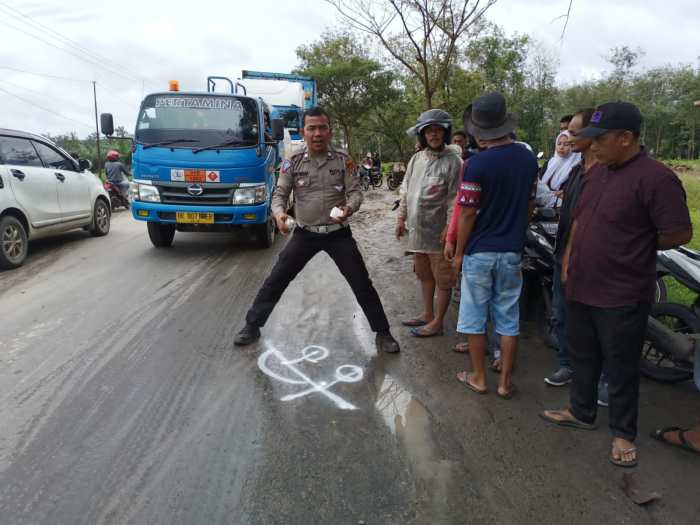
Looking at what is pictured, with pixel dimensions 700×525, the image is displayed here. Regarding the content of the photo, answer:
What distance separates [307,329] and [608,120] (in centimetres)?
289

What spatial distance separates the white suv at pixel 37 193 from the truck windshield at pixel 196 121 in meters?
1.52

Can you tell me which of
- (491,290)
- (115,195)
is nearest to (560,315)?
(491,290)

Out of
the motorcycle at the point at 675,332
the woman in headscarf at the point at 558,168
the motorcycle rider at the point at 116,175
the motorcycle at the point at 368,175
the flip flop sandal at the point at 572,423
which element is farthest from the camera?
the motorcycle at the point at 368,175

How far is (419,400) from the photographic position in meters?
3.29

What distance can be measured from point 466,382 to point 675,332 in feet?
4.38

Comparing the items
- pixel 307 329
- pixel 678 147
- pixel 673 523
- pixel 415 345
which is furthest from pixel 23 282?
pixel 678 147

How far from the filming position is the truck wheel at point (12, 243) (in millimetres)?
6453

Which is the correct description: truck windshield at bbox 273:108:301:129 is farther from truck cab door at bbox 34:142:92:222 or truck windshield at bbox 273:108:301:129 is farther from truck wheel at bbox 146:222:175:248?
truck wheel at bbox 146:222:175:248

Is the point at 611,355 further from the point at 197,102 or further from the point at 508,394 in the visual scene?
the point at 197,102

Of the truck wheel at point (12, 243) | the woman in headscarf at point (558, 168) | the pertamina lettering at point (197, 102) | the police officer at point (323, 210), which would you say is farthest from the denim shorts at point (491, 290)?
the truck wheel at point (12, 243)

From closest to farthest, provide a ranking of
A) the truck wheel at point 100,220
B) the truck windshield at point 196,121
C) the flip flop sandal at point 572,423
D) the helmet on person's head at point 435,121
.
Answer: the flip flop sandal at point 572,423, the helmet on person's head at point 435,121, the truck windshield at point 196,121, the truck wheel at point 100,220

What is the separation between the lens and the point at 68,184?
7938 mm

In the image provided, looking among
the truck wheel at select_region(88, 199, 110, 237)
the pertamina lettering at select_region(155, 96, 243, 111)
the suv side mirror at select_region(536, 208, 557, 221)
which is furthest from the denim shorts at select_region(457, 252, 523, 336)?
the truck wheel at select_region(88, 199, 110, 237)

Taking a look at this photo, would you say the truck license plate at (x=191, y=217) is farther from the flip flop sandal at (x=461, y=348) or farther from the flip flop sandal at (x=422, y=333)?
the flip flop sandal at (x=461, y=348)
